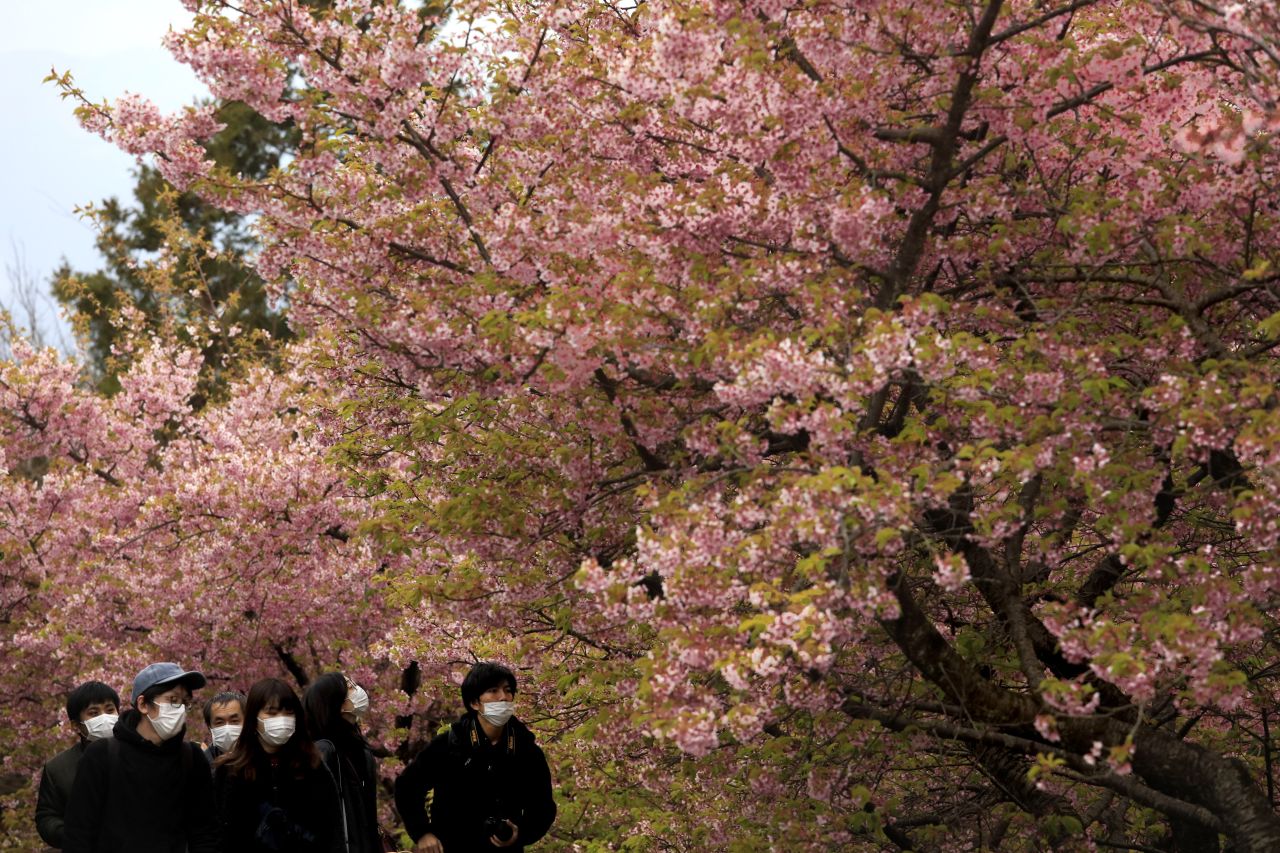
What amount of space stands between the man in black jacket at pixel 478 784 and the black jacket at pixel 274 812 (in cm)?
62

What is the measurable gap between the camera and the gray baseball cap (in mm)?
1554

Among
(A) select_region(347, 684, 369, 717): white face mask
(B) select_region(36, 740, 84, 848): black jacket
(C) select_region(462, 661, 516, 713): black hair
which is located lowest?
(B) select_region(36, 740, 84, 848): black jacket

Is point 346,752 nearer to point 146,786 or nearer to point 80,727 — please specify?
point 146,786

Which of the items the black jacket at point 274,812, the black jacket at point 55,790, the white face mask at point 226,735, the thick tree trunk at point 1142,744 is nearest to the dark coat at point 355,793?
the black jacket at point 274,812

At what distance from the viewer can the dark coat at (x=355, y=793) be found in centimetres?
654

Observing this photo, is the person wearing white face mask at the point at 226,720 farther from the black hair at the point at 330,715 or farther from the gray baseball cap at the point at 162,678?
the gray baseball cap at the point at 162,678

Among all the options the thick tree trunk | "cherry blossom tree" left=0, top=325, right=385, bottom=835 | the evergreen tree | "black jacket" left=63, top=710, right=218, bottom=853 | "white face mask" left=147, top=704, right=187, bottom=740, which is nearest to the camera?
"black jacket" left=63, top=710, right=218, bottom=853

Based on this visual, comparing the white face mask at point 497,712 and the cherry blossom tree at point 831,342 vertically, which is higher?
the cherry blossom tree at point 831,342

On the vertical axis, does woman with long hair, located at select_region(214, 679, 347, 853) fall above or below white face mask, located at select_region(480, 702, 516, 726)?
below

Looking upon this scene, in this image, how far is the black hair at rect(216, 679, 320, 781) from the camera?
245 inches

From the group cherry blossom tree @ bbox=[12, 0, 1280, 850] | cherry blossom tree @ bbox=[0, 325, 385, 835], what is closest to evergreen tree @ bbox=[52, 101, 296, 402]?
cherry blossom tree @ bbox=[0, 325, 385, 835]

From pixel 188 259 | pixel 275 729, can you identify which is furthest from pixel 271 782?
pixel 188 259

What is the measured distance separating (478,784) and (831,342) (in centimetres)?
281

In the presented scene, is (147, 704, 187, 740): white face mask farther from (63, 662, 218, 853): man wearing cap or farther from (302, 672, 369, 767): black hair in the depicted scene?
(302, 672, 369, 767): black hair
